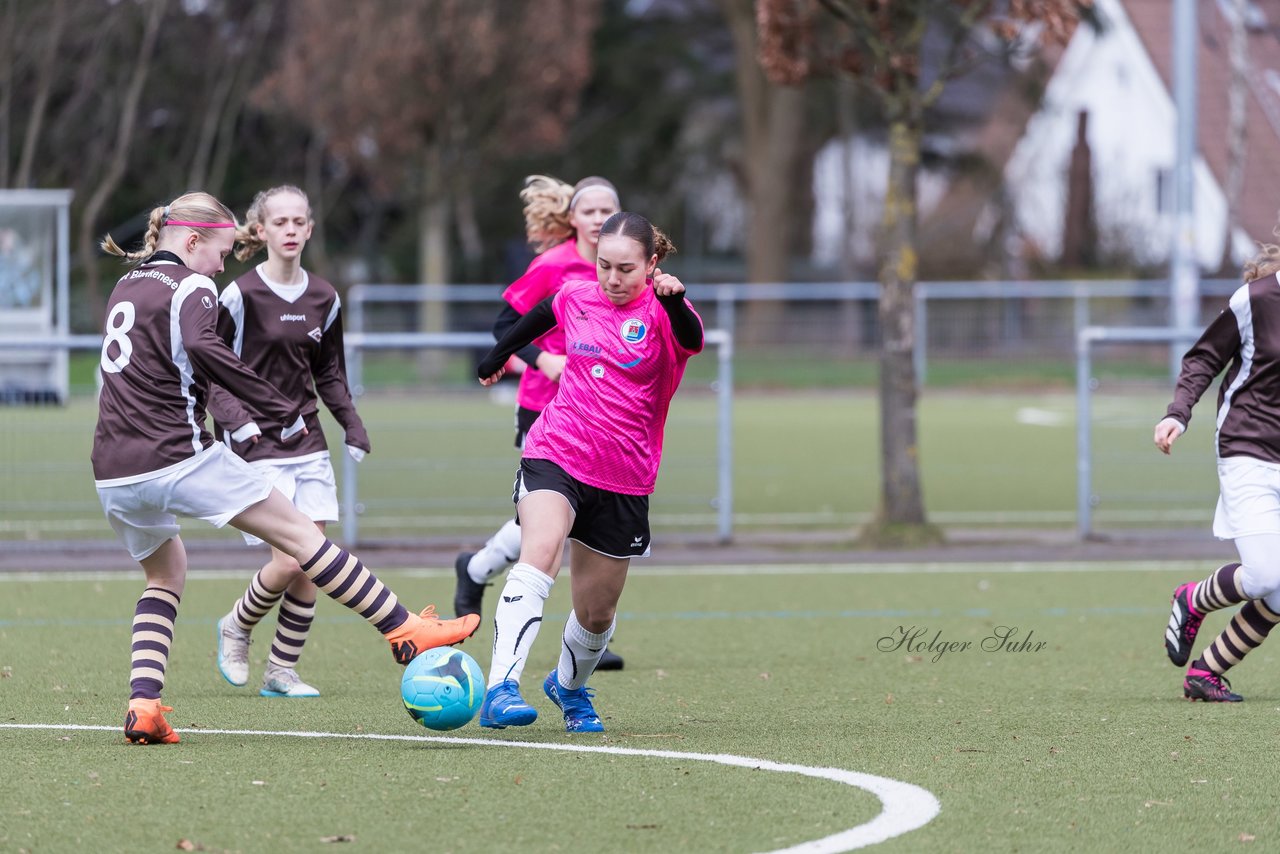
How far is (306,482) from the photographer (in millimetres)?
7816

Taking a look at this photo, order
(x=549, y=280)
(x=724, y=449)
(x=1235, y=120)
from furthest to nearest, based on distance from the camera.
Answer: (x=1235, y=120), (x=724, y=449), (x=549, y=280)

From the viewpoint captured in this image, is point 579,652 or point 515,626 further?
point 579,652

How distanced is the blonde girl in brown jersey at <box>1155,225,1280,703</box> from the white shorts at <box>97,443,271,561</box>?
3345mm

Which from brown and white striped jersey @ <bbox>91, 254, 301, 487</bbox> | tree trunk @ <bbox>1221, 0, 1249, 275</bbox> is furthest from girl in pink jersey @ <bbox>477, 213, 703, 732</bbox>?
tree trunk @ <bbox>1221, 0, 1249, 275</bbox>

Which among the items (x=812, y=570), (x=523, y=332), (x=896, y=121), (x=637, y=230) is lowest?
(x=812, y=570)

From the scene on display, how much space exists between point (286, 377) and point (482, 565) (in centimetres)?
158

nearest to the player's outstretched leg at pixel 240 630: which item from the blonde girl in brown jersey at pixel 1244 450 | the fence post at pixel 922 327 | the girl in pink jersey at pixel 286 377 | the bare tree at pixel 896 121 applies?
the girl in pink jersey at pixel 286 377

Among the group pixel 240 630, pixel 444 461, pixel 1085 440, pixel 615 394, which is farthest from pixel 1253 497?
pixel 444 461

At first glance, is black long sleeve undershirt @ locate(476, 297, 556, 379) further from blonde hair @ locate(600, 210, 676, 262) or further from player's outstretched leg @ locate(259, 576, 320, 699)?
player's outstretched leg @ locate(259, 576, 320, 699)

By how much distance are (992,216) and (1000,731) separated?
4121 cm

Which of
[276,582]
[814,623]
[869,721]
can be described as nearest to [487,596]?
[814,623]

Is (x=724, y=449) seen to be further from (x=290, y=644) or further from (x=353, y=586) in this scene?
(x=353, y=586)

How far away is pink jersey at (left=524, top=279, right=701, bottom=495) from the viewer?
6.57 m

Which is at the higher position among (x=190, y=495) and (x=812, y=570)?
(x=190, y=495)
